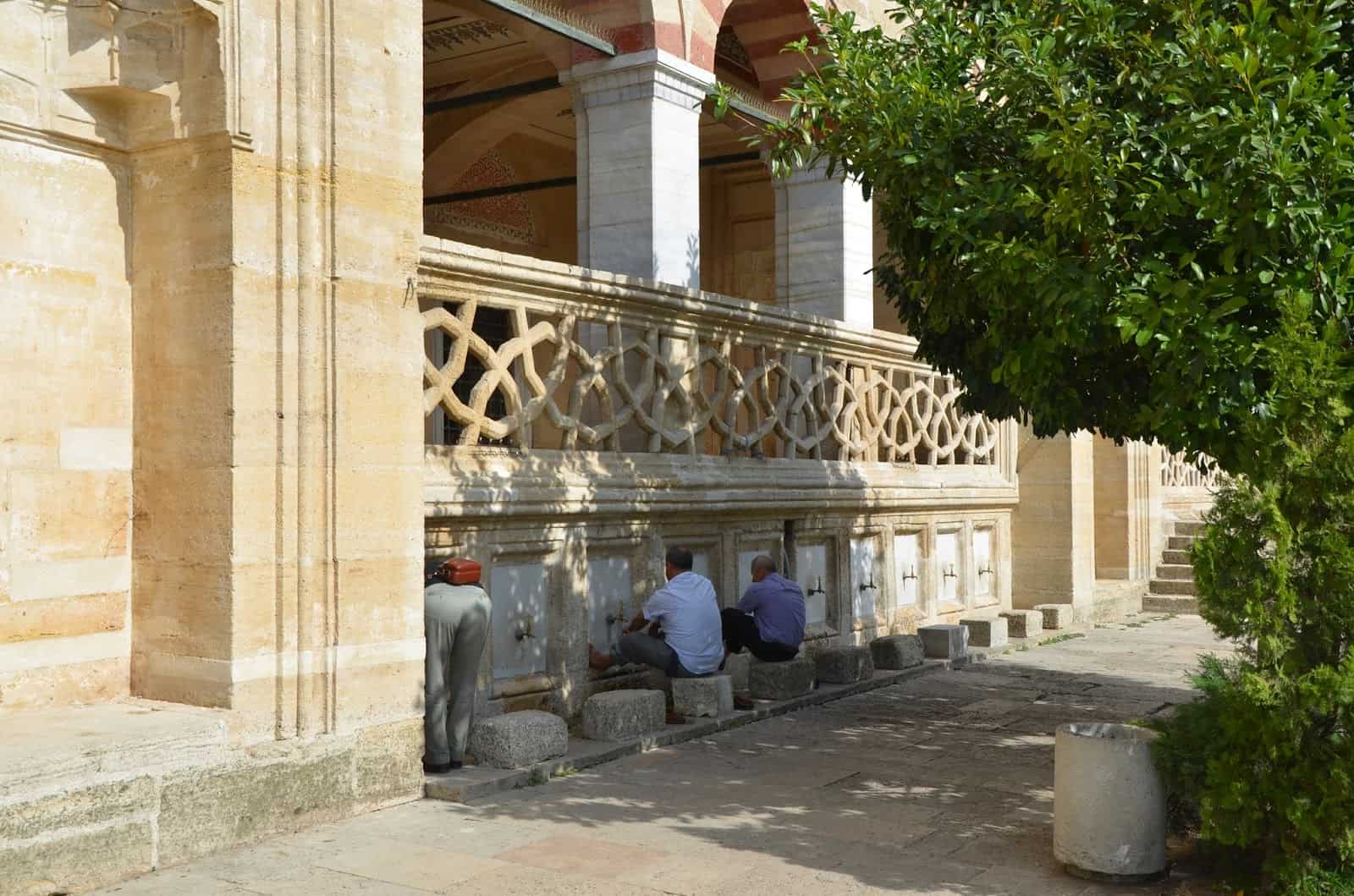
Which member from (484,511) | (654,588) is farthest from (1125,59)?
(654,588)

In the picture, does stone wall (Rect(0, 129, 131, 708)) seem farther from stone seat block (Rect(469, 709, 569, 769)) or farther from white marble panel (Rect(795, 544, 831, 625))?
white marble panel (Rect(795, 544, 831, 625))

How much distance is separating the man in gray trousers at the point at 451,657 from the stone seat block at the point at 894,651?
409 cm

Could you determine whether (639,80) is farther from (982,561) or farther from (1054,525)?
(1054,525)

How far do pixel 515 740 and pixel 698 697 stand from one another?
1.66 metres

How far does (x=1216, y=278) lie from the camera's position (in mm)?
4969

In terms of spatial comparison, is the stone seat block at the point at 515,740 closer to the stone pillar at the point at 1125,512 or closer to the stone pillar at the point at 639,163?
the stone pillar at the point at 639,163

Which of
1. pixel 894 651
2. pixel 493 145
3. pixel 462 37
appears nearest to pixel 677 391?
pixel 894 651

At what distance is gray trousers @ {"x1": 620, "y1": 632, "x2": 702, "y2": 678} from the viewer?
312 inches

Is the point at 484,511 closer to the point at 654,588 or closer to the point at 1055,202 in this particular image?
the point at 654,588

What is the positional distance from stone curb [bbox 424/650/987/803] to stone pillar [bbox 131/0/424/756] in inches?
12.6

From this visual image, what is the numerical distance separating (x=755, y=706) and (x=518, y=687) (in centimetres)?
168

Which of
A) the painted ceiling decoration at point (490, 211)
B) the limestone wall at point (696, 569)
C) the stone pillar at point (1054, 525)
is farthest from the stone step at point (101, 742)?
the stone pillar at point (1054, 525)

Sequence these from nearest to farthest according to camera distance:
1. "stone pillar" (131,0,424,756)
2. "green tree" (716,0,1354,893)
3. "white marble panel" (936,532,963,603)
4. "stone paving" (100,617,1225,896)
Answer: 1. "green tree" (716,0,1354,893)
2. "stone paving" (100,617,1225,896)
3. "stone pillar" (131,0,424,756)
4. "white marble panel" (936,532,963,603)

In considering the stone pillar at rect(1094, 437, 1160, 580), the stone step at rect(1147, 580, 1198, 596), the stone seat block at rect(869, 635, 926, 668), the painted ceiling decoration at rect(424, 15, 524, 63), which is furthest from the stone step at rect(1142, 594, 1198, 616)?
the painted ceiling decoration at rect(424, 15, 524, 63)
